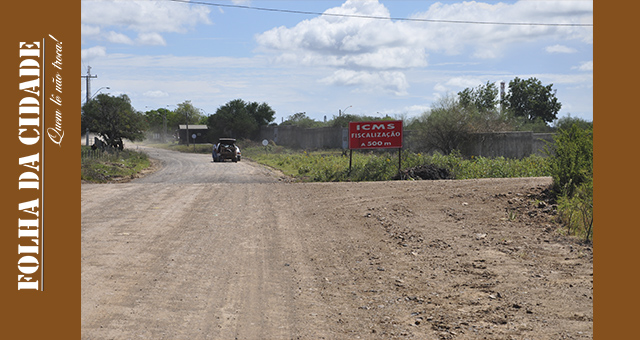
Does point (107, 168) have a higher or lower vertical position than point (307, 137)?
lower

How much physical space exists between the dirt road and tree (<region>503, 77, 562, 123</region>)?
65331 mm

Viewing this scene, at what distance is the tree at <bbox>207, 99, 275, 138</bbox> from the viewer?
87250 millimetres

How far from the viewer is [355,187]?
1911 cm

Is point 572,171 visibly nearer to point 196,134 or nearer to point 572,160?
point 572,160

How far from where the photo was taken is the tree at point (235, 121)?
87250mm

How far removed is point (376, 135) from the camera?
25516 millimetres

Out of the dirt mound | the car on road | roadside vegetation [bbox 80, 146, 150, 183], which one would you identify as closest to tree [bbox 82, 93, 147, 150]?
roadside vegetation [bbox 80, 146, 150, 183]

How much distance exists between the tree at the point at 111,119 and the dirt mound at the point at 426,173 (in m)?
33.0

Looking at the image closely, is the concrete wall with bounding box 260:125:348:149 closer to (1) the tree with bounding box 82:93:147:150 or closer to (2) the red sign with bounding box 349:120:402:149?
(1) the tree with bounding box 82:93:147:150

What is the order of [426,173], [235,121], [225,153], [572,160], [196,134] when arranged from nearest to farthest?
[572,160] < [426,173] < [225,153] < [235,121] < [196,134]

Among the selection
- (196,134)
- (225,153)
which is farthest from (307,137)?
→ (196,134)

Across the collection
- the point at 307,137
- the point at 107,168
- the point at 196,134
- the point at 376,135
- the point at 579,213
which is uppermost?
the point at 196,134

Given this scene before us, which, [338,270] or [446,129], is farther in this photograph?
[446,129]

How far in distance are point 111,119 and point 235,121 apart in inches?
1505
